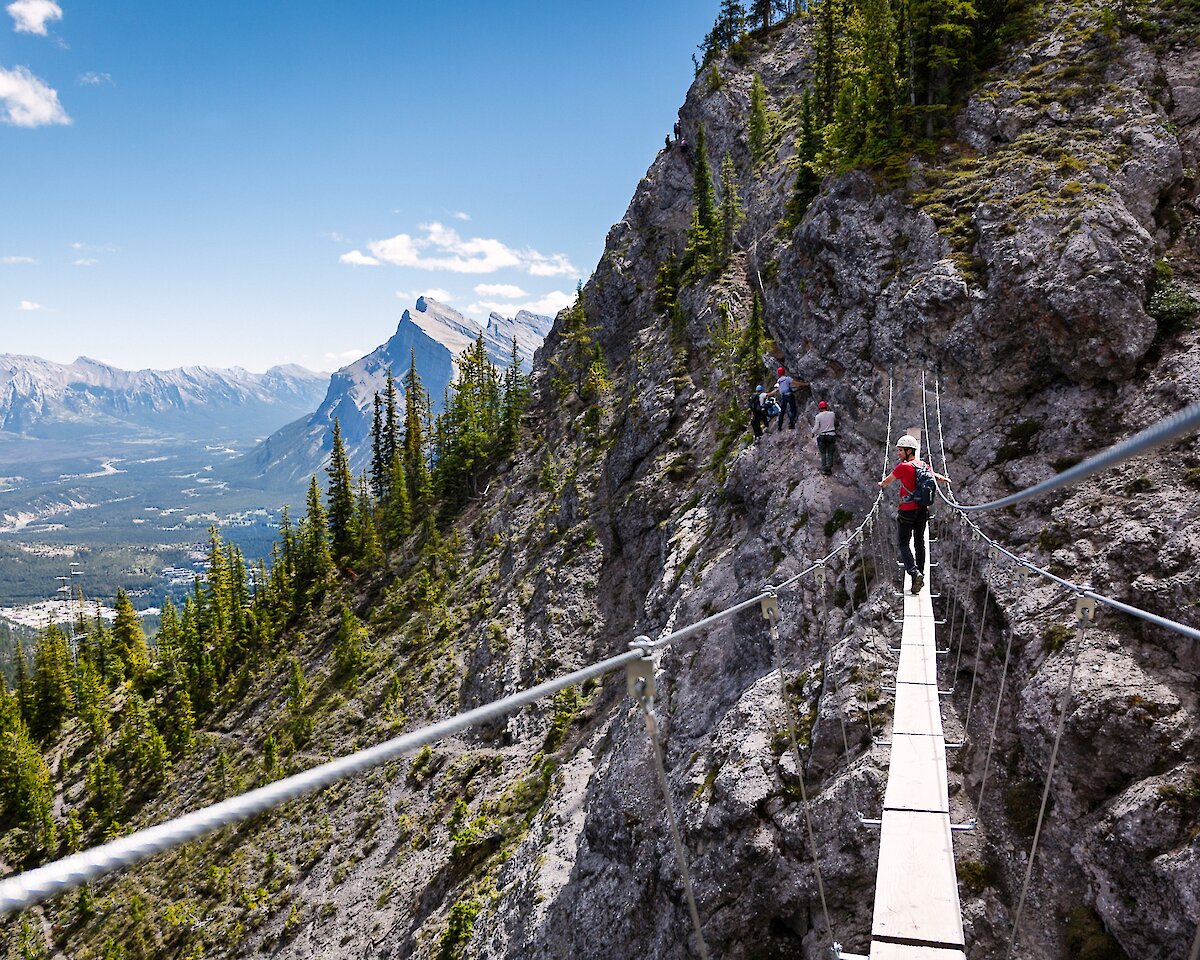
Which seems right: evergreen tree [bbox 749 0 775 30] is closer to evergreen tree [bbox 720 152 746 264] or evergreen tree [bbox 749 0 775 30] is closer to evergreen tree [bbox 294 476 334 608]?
evergreen tree [bbox 720 152 746 264]

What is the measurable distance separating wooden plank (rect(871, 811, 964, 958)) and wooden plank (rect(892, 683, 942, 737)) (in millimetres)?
1607

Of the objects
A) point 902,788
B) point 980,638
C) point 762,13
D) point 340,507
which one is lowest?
point 340,507

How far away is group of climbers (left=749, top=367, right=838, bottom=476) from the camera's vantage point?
1906 cm

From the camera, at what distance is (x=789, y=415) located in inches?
887

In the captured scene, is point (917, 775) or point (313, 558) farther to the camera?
point (313, 558)

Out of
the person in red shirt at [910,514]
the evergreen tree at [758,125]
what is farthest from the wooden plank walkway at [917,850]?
the evergreen tree at [758,125]

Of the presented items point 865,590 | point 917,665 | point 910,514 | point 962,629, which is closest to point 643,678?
point 917,665

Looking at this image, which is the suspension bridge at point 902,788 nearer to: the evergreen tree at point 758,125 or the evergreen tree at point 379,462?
the evergreen tree at point 758,125

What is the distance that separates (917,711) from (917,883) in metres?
3.06

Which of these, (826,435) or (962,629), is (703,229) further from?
(962,629)

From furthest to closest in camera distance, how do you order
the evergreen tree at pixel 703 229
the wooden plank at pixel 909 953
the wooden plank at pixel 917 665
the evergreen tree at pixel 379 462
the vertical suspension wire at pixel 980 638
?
the evergreen tree at pixel 379 462 → the evergreen tree at pixel 703 229 → the vertical suspension wire at pixel 980 638 → the wooden plank at pixel 917 665 → the wooden plank at pixel 909 953

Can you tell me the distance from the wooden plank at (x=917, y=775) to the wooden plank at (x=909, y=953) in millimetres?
1501

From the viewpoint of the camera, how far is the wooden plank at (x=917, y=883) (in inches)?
241

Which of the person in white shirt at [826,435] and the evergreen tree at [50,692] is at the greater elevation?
the person in white shirt at [826,435]
